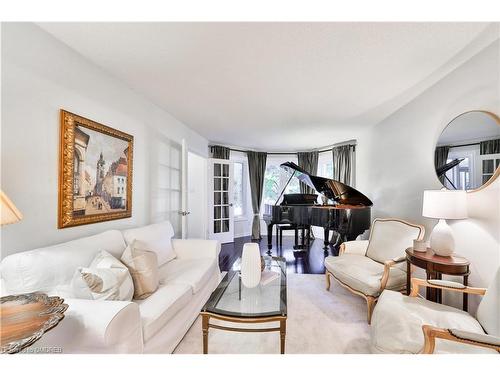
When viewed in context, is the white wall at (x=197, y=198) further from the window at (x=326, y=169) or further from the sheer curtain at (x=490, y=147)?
the sheer curtain at (x=490, y=147)

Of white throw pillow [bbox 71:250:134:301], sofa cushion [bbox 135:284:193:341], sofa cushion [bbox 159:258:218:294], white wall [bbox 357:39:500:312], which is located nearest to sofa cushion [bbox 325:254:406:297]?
white wall [bbox 357:39:500:312]

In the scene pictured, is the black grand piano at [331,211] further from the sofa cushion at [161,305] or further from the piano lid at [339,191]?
the sofa cushion at [161,305]

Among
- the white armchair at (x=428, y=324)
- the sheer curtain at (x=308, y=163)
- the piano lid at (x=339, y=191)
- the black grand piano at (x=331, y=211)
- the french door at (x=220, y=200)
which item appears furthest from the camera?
the sheer curtain at (x=308, y=163)

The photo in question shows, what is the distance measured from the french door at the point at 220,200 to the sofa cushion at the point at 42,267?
3.51 metres

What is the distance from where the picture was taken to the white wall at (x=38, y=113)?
4.83 feet

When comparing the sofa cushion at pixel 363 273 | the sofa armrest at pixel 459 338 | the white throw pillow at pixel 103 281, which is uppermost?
the white throw pillow at pixel 103 281

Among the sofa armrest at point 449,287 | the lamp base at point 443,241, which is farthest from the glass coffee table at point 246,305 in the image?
the lamp base at point 443,241

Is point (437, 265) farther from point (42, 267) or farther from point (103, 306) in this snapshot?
point (42, 267)

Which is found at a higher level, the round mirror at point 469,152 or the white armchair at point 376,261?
the round mirror at point 469,152

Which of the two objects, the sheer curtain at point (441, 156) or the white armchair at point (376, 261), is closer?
the white armchair at point (376, 261)

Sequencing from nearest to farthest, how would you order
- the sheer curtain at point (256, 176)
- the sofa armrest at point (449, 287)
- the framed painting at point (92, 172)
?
1. the sofa armrest at point (449, 287)
2. the framed painting at point (92, 172)
3. the sheer curtain at point (256, 176)

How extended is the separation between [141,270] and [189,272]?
1.95ft

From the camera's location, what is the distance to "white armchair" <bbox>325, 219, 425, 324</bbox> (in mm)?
2195
